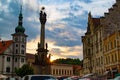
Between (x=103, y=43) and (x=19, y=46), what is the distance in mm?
56442

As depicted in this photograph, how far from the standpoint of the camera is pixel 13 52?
114875mm

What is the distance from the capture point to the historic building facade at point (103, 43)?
187 ft

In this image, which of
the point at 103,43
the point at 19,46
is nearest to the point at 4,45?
the point at 19,46

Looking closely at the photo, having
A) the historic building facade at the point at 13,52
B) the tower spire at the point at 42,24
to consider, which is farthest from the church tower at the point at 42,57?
the historic building facade at the point at 13,52

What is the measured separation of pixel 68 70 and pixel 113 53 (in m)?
78.6

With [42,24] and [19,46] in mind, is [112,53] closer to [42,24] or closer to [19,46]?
[42,24]

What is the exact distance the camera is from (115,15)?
2682 inches

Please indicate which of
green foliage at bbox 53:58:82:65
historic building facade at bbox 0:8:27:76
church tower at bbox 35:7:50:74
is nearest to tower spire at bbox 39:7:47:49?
church tower at bbox 35:7:50:74

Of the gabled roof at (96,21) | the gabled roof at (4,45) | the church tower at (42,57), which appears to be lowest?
the church tower at (42,57)

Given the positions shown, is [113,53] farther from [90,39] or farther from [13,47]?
[13,47]

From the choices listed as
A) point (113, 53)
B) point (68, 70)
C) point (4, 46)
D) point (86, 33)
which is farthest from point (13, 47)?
point (113, 53)

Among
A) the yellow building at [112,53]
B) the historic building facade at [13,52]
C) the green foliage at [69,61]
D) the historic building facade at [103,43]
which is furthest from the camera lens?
the green foliage at [69,61]

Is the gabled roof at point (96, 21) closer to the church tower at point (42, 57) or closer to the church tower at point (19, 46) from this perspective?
the church tower at point (42, 57)

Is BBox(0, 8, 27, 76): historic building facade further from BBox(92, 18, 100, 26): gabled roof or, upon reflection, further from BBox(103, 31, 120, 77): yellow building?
BBox(103, 31, 120, 77): yellow building
